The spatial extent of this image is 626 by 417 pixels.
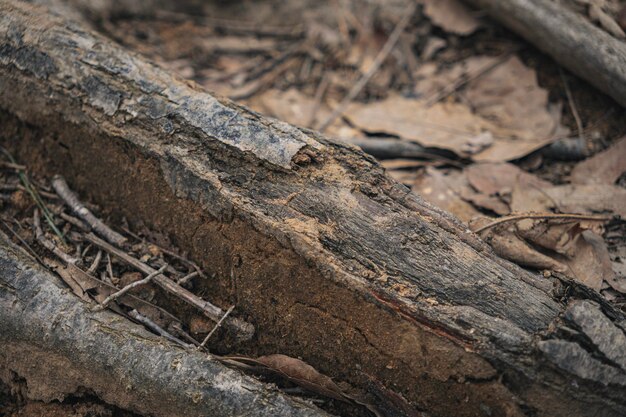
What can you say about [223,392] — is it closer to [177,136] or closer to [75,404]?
[75,404]

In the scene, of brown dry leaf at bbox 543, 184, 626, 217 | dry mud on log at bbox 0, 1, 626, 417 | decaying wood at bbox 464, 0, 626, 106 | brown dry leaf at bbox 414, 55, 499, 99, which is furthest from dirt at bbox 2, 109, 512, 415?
brown dry leaf at bbox 414, 55, 499, 99

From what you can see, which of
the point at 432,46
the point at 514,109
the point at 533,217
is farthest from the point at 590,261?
the point at 432,46

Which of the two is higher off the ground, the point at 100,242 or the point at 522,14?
the point at 522,14

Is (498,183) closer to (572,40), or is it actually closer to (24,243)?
(572,40)

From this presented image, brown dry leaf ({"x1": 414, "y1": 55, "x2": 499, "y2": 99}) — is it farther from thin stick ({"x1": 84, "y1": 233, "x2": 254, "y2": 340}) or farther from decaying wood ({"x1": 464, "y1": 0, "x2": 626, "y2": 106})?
thin stick ({"x1": 84, "y1": 233, "x2": 254, "y2": 340})

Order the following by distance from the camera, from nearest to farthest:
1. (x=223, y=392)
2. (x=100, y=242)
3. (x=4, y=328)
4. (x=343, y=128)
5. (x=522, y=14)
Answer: (x=223, y=392) → (x=4, y=328) → (x=100, y=242) → (x=522, y=14) → (x=343, y=128)

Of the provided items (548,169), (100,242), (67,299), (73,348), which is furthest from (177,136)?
(548,169)
